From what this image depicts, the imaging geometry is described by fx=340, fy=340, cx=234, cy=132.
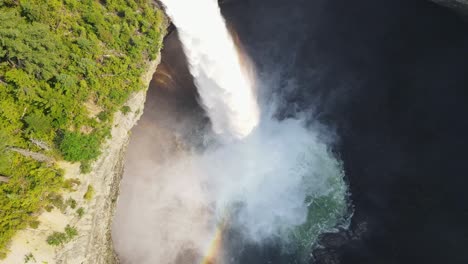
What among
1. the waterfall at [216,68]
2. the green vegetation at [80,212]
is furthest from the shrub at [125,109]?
the waterfall at [216,68]

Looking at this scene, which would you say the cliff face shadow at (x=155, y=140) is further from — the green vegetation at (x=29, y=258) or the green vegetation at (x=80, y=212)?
the green vegetation at (x=29, y=258)

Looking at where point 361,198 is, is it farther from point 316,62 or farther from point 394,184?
point 316,62

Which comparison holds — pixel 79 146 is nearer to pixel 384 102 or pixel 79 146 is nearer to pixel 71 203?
pixel 71 203

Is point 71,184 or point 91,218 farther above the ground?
point 71,184

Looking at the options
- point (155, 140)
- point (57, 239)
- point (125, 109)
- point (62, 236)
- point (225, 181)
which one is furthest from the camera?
point (225, 181)

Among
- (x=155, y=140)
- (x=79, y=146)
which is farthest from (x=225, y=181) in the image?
(x=79, y=146)
